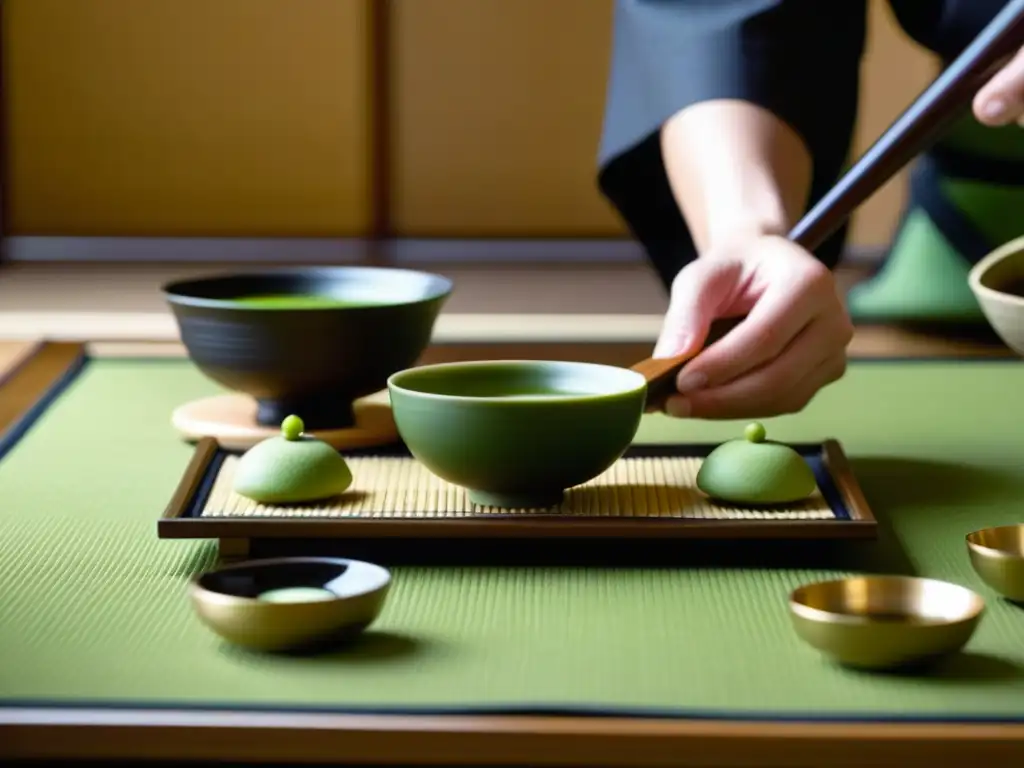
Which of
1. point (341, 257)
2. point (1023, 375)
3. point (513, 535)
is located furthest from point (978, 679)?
point (341, 257)

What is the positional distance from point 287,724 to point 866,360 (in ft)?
3.39

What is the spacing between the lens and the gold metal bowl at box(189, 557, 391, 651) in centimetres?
65

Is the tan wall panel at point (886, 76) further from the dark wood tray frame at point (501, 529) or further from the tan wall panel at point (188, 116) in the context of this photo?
the dark wood tray frame at point (501, 529)

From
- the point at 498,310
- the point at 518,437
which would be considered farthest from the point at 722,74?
the point at 498,310

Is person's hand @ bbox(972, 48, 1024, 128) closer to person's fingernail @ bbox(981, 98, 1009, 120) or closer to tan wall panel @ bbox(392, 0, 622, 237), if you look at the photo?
person's fingernail @ bbox(981, 98, 1009, 120)

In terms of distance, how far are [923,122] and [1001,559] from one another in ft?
1.59

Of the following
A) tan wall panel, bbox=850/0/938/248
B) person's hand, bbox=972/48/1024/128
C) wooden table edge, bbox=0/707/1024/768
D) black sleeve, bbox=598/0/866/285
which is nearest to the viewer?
wooden table edge, bbox=0/707/1024/768

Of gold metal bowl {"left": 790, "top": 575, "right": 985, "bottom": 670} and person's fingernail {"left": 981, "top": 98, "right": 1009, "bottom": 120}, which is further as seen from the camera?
person's fingernail {"left": 981, "top": 98, "right": 1009, "bottom": 120}

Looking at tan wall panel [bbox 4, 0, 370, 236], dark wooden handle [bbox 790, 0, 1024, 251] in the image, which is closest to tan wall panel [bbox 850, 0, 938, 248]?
tan wall panel [bbox 4, 0, 370, 236]

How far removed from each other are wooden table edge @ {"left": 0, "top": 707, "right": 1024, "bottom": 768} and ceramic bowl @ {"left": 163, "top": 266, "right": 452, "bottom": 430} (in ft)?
1.63

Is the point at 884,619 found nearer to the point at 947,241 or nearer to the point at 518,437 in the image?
the point at 518,437

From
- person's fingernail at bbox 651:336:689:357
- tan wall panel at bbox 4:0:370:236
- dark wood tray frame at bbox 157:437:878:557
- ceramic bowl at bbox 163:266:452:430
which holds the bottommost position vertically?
dark wood tray frame at bbox 157:437:878:557

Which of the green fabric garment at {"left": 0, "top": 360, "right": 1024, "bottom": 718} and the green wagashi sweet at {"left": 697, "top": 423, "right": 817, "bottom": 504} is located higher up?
the green wagashi sweet at {"left": 697, "top": 423, "right": 817, "bottom": 504}

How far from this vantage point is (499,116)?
407cm
